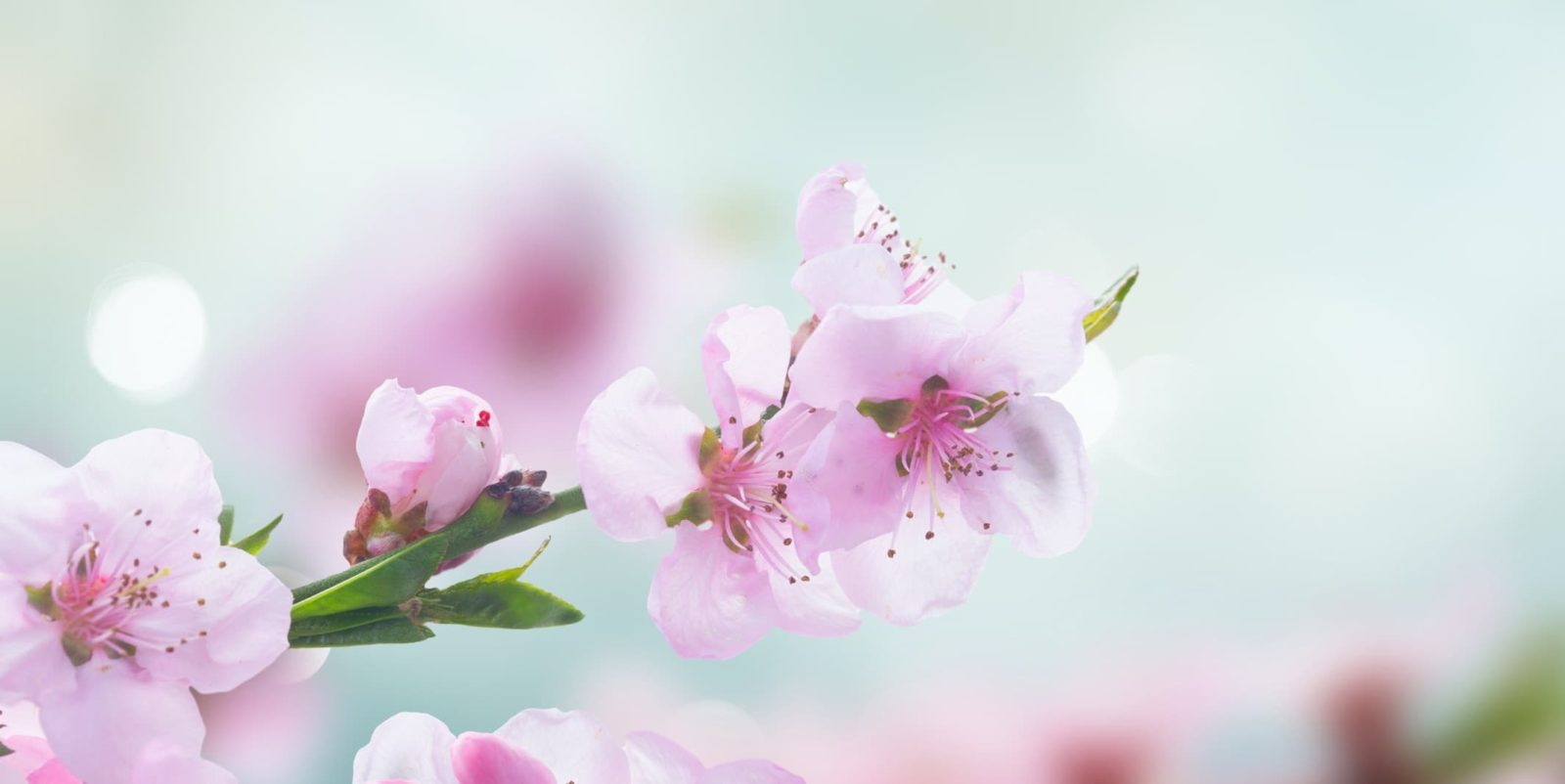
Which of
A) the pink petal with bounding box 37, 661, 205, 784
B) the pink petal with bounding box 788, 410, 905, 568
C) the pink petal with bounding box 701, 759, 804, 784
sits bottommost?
the pink petal with bounding box 37, 661, 205, 784

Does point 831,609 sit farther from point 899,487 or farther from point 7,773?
point 7,773

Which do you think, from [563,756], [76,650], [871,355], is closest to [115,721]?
[76,650]

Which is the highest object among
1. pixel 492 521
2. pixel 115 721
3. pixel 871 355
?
pixel 871 355

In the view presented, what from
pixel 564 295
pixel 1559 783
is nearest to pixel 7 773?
pixel 564 295

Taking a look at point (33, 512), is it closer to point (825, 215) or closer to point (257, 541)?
point (257, 541)

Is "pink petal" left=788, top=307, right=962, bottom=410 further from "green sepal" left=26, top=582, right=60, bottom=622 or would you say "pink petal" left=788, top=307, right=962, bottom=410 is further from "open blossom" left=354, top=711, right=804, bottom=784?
"green sepal" left=26, top=582, right=60, bottom=622

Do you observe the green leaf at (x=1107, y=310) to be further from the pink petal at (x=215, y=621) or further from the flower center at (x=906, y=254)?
the pink petal at (x=215, y=621)

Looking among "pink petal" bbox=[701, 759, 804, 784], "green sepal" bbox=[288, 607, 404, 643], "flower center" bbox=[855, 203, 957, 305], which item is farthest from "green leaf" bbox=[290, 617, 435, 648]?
"flower center" bbox=[855, 203, 957, 305]
